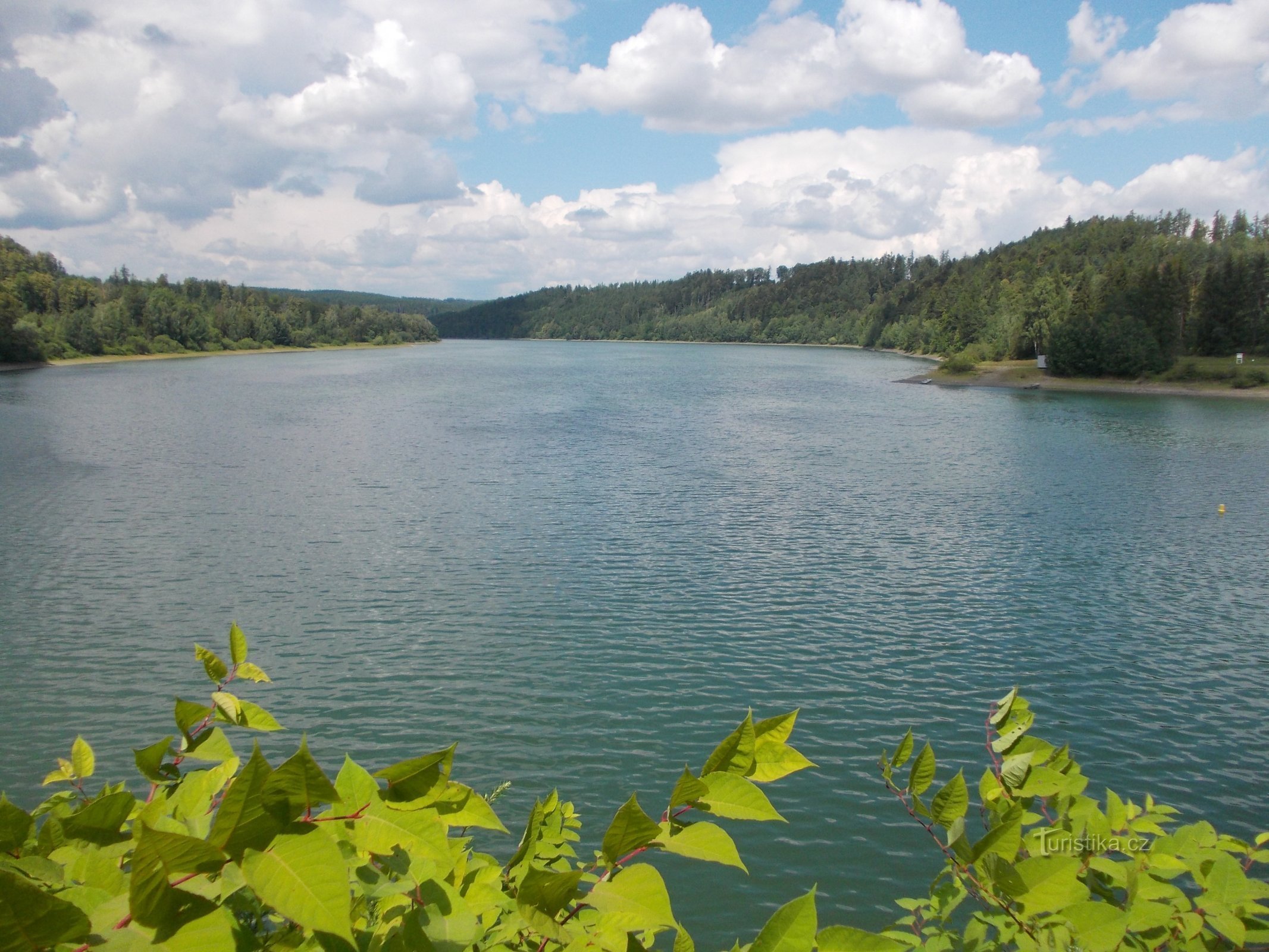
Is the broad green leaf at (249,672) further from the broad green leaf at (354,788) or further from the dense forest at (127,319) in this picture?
the dense forest at (127,319)

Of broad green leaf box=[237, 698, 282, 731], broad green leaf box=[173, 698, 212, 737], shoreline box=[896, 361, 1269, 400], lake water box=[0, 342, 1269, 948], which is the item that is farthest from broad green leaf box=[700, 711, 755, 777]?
shoreline box=[896, 361, 1269, 400]

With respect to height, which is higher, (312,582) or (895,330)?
(895,330)

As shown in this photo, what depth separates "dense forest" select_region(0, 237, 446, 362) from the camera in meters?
117

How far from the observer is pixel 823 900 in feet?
33.7

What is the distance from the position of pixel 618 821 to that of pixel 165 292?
7866 inches

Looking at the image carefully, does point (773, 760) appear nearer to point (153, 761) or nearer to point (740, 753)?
point (740, 753)

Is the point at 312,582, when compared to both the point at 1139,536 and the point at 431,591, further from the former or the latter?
the point at 1139,536

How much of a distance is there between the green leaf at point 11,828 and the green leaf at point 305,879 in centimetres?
74

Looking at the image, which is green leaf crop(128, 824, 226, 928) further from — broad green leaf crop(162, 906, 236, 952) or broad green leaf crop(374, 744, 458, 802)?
broad green leaf crop(374, 744, 458, 802)

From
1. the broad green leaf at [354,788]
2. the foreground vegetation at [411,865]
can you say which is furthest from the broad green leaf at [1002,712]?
the broad green leaf at [354,788]

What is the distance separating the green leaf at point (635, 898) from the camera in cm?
179

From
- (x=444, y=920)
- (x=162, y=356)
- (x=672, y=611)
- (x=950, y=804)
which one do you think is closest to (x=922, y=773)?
(x=950, y=804)

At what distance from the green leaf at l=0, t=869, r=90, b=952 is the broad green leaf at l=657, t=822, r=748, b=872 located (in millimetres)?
1090

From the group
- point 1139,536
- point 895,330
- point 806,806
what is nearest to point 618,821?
point 806,806
